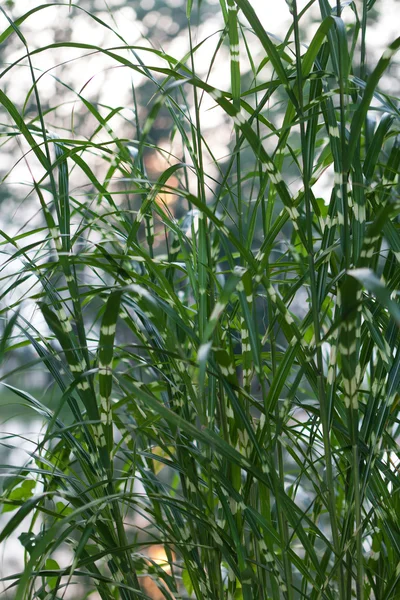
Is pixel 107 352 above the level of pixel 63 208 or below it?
below

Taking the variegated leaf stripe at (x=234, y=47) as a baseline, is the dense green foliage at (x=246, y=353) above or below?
below

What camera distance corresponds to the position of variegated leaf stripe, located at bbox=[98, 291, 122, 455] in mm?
406

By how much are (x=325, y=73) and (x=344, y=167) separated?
0.12m

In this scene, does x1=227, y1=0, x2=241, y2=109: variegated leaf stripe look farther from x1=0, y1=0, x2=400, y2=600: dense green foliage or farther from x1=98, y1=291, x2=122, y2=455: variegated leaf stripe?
x1=98, y1=291, x2=122, y2=455: variegated leaf stripe

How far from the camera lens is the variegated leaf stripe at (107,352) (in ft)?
1.33

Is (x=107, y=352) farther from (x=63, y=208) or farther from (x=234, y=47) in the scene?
(x=234, y=47)

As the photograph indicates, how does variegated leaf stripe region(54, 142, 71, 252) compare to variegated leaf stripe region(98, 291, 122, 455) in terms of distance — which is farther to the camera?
variegated leaf stripe region(54, 142, 71, 252)

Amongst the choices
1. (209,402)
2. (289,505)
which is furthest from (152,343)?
(289,505)

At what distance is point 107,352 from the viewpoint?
0.43 meters

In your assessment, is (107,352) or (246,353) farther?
(246,353)

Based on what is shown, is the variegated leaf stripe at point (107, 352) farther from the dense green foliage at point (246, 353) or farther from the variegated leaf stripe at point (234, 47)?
the variegated leaf stripe at point (234, 47)

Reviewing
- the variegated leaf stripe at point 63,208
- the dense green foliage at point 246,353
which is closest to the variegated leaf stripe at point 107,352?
the dense green foliage at point 246,353

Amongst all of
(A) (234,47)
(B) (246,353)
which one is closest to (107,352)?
(B) (246,353)

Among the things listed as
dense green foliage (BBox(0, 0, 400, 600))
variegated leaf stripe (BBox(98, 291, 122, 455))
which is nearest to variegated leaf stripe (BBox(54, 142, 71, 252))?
dense green foliage (BBox(0, 0, 400, 600))
